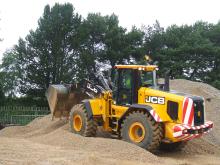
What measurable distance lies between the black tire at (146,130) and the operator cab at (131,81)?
0.67 meters

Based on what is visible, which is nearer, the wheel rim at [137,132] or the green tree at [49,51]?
the wheel rim at [137,132]

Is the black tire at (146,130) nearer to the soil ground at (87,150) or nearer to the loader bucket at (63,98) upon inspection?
the soil ground at (87,150)

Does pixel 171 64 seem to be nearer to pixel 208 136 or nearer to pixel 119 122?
pixel 208 136

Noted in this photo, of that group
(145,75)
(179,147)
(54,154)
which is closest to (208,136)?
(179,147)

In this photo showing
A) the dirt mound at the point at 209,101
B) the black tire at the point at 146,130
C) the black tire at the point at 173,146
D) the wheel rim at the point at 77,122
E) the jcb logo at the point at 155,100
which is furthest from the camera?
the dirt mound at the point at 209,101

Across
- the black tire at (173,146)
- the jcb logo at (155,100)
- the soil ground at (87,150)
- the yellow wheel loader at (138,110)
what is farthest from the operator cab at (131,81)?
the black tire at (173,146)

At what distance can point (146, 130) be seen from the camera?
1269 centimetres

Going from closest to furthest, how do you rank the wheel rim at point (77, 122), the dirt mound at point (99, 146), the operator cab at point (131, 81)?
the dirt mound at point (99, 146)
the operator cab at point (131, 81)
the wheel rim at point (77, 122)

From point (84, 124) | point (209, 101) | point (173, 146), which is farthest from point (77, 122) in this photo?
point (209, 101)

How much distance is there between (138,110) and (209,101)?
6.48 metres

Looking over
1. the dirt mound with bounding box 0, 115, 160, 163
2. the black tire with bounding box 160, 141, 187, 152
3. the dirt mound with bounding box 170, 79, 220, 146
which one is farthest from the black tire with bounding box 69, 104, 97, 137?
the dirt mound with bounding box 170, 79, 220, 146

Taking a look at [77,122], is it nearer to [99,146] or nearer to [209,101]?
[99,146]

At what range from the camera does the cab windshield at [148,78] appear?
13654 mm

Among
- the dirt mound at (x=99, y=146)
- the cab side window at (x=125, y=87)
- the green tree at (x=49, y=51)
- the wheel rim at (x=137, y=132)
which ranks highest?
the green tree at (x=49, y=51)
